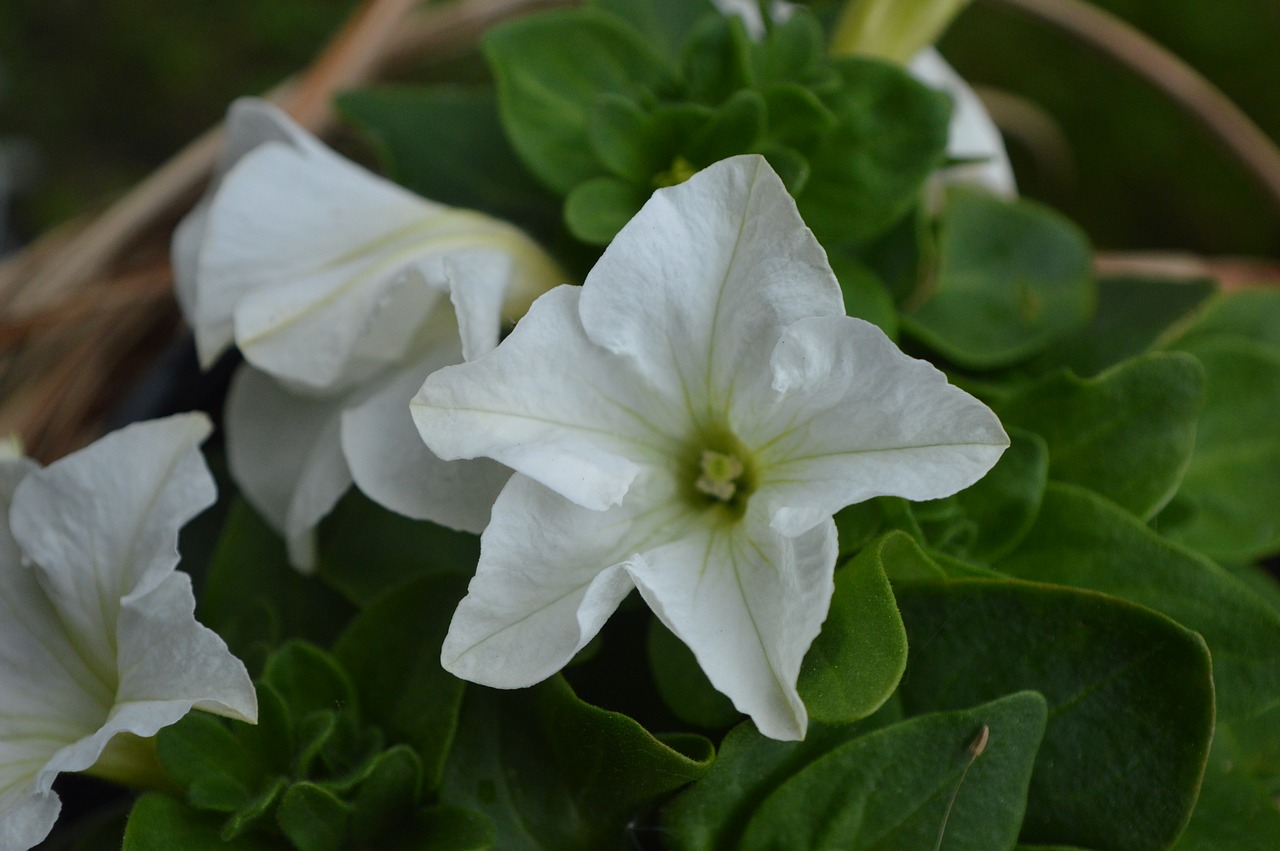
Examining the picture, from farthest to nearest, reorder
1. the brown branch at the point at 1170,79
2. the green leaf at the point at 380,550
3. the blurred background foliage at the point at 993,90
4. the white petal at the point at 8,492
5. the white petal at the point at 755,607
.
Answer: the blurred background foliage at the point at 993,90, the brown branch at the point at 1170,79, the green leaf at the point at 380,550, the white petal at the point at 8,492, the white petal at the point at 755,607

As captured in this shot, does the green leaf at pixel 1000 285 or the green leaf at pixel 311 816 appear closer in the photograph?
the green leaf at pixel 311 816

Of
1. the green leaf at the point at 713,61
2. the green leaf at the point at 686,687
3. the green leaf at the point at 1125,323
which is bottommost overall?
the green leaf at the point at 686,687

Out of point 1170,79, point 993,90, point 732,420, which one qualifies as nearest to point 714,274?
point 732,420

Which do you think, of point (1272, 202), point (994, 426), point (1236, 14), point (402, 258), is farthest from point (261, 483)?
point (1236, 14)

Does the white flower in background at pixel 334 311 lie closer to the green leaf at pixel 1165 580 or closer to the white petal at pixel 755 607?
the white petal at pixel 755 607

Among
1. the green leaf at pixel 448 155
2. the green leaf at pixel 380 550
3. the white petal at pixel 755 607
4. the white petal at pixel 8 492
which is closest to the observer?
the white petal at pixel 755 607

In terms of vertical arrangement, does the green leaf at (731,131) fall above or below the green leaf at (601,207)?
above

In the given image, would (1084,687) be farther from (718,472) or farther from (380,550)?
(380,550)

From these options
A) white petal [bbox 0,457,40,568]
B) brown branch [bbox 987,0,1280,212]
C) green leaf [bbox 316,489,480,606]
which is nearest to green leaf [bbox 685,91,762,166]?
green leaf [bbox 316,489,480,606]

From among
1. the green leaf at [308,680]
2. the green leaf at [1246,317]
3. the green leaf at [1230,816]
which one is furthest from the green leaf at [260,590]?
the green leaf at [1246,317]
